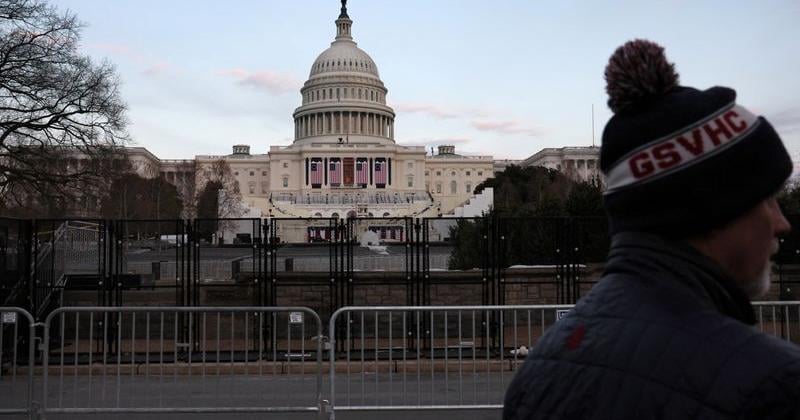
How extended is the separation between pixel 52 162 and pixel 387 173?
276 feet

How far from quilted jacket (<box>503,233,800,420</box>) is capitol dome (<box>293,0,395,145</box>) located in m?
106

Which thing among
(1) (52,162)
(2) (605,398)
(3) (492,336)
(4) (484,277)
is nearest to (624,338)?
(2) (605,398)

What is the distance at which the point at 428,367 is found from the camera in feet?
29.8

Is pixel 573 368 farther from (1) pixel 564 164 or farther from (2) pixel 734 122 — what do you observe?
(1) pixel 564 164

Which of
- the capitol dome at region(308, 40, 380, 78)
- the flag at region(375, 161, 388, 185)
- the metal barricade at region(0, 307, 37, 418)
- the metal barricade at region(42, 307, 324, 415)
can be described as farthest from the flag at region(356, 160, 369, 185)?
the metal barricade at region(42, 307, 324, 415)

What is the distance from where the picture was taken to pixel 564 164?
4596 inches

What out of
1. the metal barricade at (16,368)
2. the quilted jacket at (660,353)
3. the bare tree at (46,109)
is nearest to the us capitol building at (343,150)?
the bare tree at (46,109)

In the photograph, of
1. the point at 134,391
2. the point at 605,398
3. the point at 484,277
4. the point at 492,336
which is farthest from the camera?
the point at 484,277

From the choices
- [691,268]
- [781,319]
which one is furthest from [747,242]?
[781,319]

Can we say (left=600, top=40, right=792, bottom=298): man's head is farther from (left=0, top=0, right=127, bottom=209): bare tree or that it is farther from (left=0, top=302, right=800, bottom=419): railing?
(left=0, top=0, right=127, bottom=209): bare tree

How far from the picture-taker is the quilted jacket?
1.15m

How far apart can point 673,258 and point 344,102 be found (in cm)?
10712

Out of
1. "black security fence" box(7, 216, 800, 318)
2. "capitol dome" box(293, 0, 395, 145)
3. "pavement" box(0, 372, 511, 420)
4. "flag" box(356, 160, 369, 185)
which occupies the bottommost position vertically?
"pavement" box(0, 372, 511, 420)

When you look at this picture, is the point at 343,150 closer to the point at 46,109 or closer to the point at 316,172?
the point at 316,172
